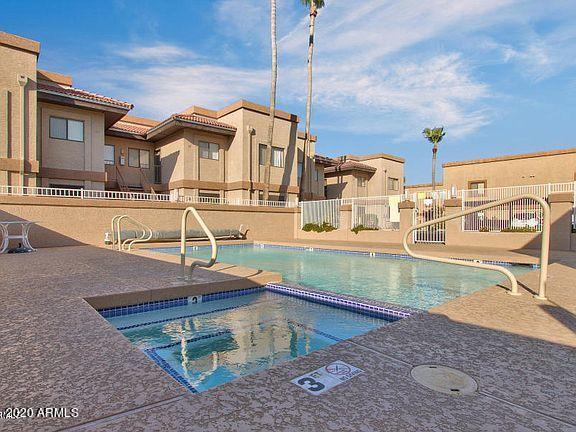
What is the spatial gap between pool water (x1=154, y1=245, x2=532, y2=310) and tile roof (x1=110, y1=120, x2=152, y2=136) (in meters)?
14.4

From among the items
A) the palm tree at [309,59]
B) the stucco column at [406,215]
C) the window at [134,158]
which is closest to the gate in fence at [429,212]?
the stucco column at [406,215]

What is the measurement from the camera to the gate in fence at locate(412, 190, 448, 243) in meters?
15.2

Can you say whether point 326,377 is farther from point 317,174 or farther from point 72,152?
point 317,174

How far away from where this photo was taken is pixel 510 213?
13609 millimetres

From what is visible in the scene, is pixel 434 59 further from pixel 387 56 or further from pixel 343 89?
pixel 343 89

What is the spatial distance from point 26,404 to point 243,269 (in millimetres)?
5192

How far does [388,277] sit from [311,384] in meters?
6.63

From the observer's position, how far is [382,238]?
16641 mm

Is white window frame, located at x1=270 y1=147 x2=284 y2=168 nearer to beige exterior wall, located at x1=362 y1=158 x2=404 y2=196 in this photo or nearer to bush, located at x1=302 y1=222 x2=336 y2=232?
bush, located at x1=302 y1=222 x2=336 y2=232

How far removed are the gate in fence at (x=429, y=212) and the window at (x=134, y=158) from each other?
17.4m

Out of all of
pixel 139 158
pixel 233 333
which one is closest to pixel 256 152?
pixel 139 158

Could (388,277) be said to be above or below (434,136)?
below

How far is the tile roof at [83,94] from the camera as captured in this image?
15.6 m

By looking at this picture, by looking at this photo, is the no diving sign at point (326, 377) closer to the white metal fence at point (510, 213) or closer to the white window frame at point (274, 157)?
the white metal fence at point (510, 213)
